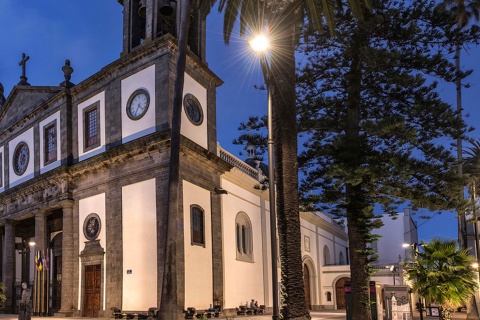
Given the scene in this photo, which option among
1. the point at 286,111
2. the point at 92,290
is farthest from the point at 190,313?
the point at 286,111

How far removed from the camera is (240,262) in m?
29.5

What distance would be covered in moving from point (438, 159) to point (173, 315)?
40.4 feet

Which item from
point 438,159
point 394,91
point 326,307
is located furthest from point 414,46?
point 326,307

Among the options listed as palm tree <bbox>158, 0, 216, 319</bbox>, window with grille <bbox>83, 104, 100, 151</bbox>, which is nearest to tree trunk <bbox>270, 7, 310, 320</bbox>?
palm tree <bbox>158, 0, 216, 319</bbox>

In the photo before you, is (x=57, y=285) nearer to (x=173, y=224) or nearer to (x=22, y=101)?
(x=22, y=101)

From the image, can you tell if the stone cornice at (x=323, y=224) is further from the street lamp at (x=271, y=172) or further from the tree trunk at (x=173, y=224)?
the street lamp at (x=271, y=172)

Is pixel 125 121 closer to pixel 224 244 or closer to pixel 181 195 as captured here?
pixel 181 195

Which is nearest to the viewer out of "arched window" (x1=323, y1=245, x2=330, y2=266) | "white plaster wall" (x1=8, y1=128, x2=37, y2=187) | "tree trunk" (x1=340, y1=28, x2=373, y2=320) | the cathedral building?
"tree trunk" (x1=340, y1=28, x2=373, y2=320)

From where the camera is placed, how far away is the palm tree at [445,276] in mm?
18312

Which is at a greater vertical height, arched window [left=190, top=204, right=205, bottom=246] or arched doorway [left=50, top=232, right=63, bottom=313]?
arched window [left=190, top=204, right=205, bottom=246]

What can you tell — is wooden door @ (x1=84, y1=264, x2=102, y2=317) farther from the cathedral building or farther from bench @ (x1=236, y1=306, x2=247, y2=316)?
bench @ (x1=236, y1=306, x2=247, y2=316)

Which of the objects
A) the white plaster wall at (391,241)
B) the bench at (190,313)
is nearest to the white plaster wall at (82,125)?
the bench at (190,313)

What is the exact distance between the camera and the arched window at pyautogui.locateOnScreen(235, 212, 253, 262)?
3041 cm

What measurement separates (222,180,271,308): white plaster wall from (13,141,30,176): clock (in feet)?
46.8
